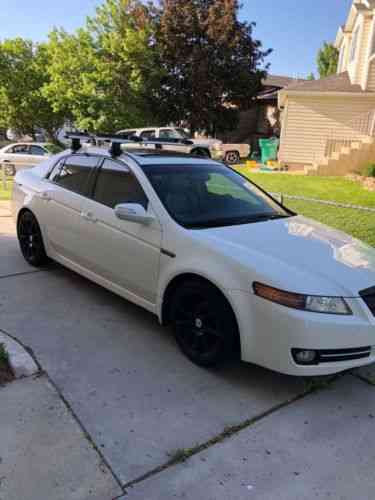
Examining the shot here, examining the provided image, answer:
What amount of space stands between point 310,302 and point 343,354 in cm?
43

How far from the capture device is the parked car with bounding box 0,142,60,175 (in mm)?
15602

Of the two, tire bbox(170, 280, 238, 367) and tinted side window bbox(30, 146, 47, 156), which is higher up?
tinted side window bbox(30, 146, 47, 156)

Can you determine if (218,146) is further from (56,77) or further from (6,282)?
(6,282)

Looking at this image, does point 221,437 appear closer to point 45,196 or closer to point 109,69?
point 45,196

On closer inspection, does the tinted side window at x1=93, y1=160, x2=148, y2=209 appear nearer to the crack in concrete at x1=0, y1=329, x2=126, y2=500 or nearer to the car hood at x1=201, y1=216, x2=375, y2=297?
the car hood at x1=201, y1=216, x2=375, y2=297

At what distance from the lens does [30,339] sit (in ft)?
11.0

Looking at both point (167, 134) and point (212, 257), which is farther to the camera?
point (167, 134)

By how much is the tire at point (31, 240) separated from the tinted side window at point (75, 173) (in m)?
0.66

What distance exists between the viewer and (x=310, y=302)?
251 cm

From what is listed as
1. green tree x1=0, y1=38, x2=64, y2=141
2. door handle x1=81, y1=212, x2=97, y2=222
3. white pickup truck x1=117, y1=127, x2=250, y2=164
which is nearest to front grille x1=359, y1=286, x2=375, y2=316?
door handle x1=81, y1=212, x2=97, y2=222

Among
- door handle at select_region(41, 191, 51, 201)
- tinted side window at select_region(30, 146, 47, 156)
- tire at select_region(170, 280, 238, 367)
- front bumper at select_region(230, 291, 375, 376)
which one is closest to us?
front bumper at select_region(230, 291, 375, 376)

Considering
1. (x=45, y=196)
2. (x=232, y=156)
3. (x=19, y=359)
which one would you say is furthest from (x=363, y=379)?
(x=232, y=156)

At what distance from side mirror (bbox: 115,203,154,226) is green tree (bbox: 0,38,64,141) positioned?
89.5ft

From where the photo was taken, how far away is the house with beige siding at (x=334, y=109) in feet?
49.6
